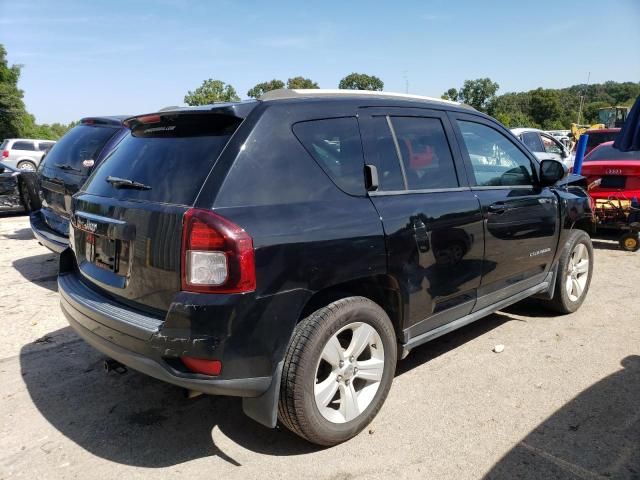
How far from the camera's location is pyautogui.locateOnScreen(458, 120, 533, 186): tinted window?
147 inches

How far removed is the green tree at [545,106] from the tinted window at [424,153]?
276 ft

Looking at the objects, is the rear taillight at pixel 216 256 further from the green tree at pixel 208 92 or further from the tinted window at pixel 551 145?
the green tree at pixel 208 92

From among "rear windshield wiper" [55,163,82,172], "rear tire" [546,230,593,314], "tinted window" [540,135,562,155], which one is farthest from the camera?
"tinted window" [540,135,562,155]

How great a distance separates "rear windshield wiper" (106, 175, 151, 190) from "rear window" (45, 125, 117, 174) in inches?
115

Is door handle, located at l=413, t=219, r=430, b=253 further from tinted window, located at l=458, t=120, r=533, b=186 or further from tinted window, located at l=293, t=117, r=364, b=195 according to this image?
tinted window, located at l=458, t=120, r=533, b=186

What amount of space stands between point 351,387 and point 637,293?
4.39m

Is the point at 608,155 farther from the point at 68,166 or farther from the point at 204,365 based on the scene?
the point at 204,365

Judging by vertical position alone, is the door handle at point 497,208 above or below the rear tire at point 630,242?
above

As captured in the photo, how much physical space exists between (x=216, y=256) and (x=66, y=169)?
4.26 m

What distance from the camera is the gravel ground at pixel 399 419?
8.56 feet

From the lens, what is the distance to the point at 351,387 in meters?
2.82

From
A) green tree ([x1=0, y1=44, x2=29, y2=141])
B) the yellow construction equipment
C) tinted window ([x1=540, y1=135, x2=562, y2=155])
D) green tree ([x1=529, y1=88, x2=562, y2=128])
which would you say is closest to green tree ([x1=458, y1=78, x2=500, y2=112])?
green tree ([x1=529, y1=88, x2=562, y2=128])

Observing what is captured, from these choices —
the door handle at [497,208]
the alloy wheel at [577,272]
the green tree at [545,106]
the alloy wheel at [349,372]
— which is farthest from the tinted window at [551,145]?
the green tree at [545,106]

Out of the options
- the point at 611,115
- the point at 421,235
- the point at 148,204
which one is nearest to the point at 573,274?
the point at 421,235
